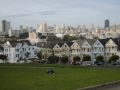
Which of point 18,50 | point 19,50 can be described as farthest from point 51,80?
point 18,50

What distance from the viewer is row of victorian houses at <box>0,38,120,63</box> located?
109062mm

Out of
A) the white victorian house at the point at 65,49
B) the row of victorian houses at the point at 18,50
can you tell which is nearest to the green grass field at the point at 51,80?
the white victorian house at the point at 65,49

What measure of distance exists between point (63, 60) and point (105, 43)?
14.1 metres

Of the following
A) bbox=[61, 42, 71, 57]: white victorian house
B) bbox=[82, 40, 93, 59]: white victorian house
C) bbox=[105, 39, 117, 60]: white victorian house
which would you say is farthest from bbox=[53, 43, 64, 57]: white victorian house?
bbox=[105, 39, 117, 60]: white victorian house

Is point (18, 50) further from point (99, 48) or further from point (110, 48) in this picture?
point (110, 48)

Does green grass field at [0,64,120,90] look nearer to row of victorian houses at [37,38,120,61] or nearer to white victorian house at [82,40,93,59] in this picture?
row of victorian houses at [37,38,120,61]

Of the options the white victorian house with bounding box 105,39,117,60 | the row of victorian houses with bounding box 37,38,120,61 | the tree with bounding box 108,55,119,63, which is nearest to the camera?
the tree with bounding box 108,55,119,63

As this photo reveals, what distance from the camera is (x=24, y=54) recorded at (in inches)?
5231

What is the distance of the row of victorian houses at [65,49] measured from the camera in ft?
358

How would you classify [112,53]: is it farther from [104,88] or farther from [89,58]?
[104,88]

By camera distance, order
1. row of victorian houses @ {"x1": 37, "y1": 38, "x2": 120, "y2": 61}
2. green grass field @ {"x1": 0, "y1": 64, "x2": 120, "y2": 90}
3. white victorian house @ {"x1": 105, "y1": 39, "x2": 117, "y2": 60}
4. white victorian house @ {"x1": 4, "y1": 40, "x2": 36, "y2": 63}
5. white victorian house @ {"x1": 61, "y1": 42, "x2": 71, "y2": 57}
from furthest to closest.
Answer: white victorian house @ {"x1": 4, "y1": 40, "x2": 36, "y2": 63} < white victorian house @ {"x1": 61, "y1": 42, "x2": 71, "y2": 57} < row of victorian houses @ {"x1": 37, "y1": 38, "x2": 120, "y2": 61} < white victorian house @ {"x1": 105, "y1": 39, "x2": 117, "y2": 60} < green grass field @ {"x1": 0, "y1": 64, "x2": 120, "y2": 90}

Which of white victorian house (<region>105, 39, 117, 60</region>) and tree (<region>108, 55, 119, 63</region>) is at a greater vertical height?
white victorian house (<region>105, 39, 117, 60</region>)

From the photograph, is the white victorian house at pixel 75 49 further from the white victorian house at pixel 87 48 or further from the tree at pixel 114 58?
the tree at pixel 114 58

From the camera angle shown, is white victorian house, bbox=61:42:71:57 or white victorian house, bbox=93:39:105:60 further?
white victorian house, bbox=61:42:71:57
